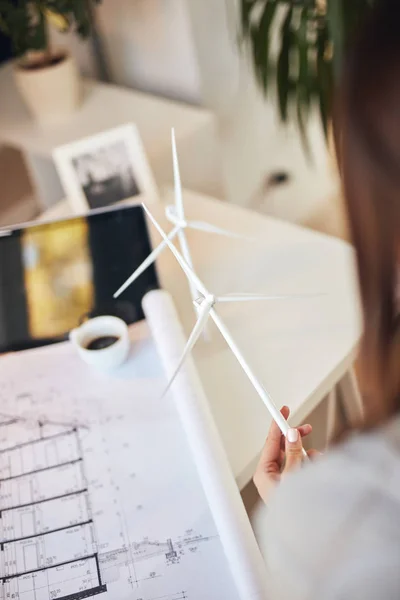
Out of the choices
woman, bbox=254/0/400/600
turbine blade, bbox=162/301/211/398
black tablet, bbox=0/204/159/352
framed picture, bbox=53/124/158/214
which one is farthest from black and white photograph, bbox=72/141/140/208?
woman, bbox=254/0/400/600

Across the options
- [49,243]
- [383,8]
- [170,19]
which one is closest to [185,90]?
[170,19]

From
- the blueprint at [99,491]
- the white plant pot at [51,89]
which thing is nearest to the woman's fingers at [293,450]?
the blueprint at [99,491]

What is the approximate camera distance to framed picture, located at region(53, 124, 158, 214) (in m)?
1.24

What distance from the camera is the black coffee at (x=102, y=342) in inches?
37.9

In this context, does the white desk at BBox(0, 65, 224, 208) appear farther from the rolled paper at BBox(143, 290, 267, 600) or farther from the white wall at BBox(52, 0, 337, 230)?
the rolled paper at BBox(143, 290, 267, 600)

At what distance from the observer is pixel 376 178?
46 cm

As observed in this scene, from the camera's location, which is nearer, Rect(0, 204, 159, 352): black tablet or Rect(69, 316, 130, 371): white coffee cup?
Rect(69, 316, 130, 371): white coffee cup

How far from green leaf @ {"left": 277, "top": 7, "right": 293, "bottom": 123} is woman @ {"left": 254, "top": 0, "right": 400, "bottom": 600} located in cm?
89

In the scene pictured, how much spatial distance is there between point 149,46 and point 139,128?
0.88ft

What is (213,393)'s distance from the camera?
91 cm

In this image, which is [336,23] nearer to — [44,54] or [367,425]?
[44,54]

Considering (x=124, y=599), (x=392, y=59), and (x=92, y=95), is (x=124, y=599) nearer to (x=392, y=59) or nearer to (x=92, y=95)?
(x=392, y=59)

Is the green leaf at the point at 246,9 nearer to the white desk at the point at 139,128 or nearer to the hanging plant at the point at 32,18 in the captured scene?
the white desk at the point at 139,128

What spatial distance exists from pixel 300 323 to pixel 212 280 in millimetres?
176
